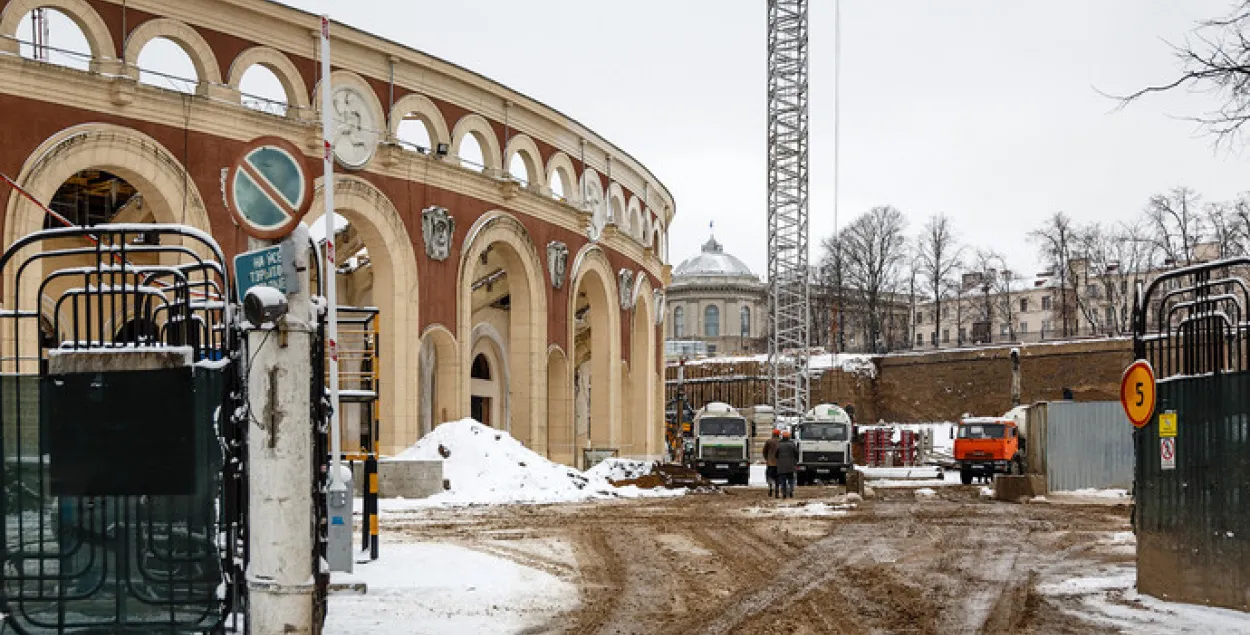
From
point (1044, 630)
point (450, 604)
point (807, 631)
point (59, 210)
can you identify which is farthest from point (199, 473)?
point (59, 210)

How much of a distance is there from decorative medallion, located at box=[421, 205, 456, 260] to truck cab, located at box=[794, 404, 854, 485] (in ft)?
46.6

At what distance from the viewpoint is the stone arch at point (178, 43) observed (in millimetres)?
28672

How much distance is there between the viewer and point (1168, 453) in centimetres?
1299

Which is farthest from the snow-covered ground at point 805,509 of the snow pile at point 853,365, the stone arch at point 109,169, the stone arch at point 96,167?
the snow pile at point 853,365

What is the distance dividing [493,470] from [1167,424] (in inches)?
861

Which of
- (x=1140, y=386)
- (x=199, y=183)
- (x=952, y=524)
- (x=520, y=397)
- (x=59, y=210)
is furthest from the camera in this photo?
(x=520, y=397)

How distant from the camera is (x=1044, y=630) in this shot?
38.6 ft

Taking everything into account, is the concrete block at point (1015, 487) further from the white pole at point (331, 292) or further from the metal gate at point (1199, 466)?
the white pole at point (331, 292)

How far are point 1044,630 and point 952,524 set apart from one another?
13203mm

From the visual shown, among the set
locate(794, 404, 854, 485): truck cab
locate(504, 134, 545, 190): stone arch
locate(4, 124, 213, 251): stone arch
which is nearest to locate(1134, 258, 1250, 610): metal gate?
locate(4, 124, 213, 251): stone arch

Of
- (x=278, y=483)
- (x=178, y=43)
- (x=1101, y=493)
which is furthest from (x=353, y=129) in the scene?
(x=278, y=483)

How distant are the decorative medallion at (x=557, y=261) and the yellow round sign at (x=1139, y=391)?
3079 centimetres

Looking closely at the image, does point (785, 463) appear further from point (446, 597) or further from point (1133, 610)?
point (446, 597)

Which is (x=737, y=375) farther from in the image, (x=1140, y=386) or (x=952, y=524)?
(x=1140, y=386)
